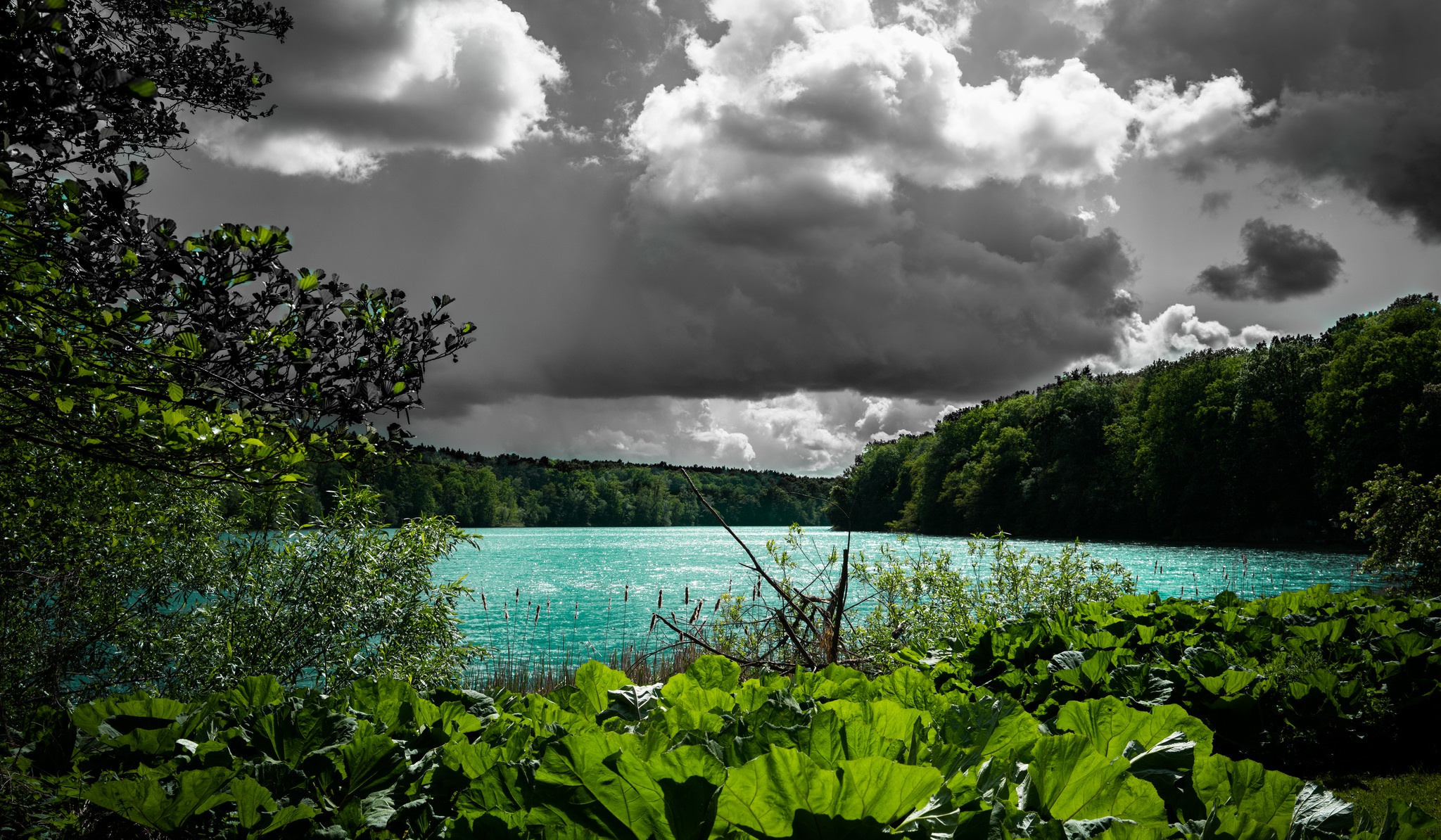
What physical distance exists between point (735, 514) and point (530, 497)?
39.0 meters

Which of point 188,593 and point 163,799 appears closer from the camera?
point 163,799

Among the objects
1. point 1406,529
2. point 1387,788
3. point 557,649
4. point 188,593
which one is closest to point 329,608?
point 188,593

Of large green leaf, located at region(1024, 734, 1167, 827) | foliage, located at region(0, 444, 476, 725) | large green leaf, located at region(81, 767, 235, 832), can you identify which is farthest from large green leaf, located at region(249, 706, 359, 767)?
foliage, located at region(0, 444, 476, 725)

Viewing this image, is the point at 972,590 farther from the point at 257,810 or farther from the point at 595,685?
the point at 257,810

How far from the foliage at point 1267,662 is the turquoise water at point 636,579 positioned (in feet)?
6.09

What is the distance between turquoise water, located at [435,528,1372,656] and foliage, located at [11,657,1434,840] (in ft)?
10.8

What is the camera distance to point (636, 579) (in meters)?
37.6

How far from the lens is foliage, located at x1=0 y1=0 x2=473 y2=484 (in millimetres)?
2553

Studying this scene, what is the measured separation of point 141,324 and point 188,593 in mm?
5087

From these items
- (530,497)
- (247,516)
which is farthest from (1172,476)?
(530,497)

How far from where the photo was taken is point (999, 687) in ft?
11.1

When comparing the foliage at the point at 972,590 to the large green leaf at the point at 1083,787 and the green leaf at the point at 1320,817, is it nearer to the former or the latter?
the green leaf at the point at 1320,817

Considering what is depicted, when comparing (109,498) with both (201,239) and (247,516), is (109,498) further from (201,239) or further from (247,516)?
(201,239)

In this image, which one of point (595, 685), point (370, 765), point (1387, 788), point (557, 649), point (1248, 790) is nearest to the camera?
point (1248, 790)
